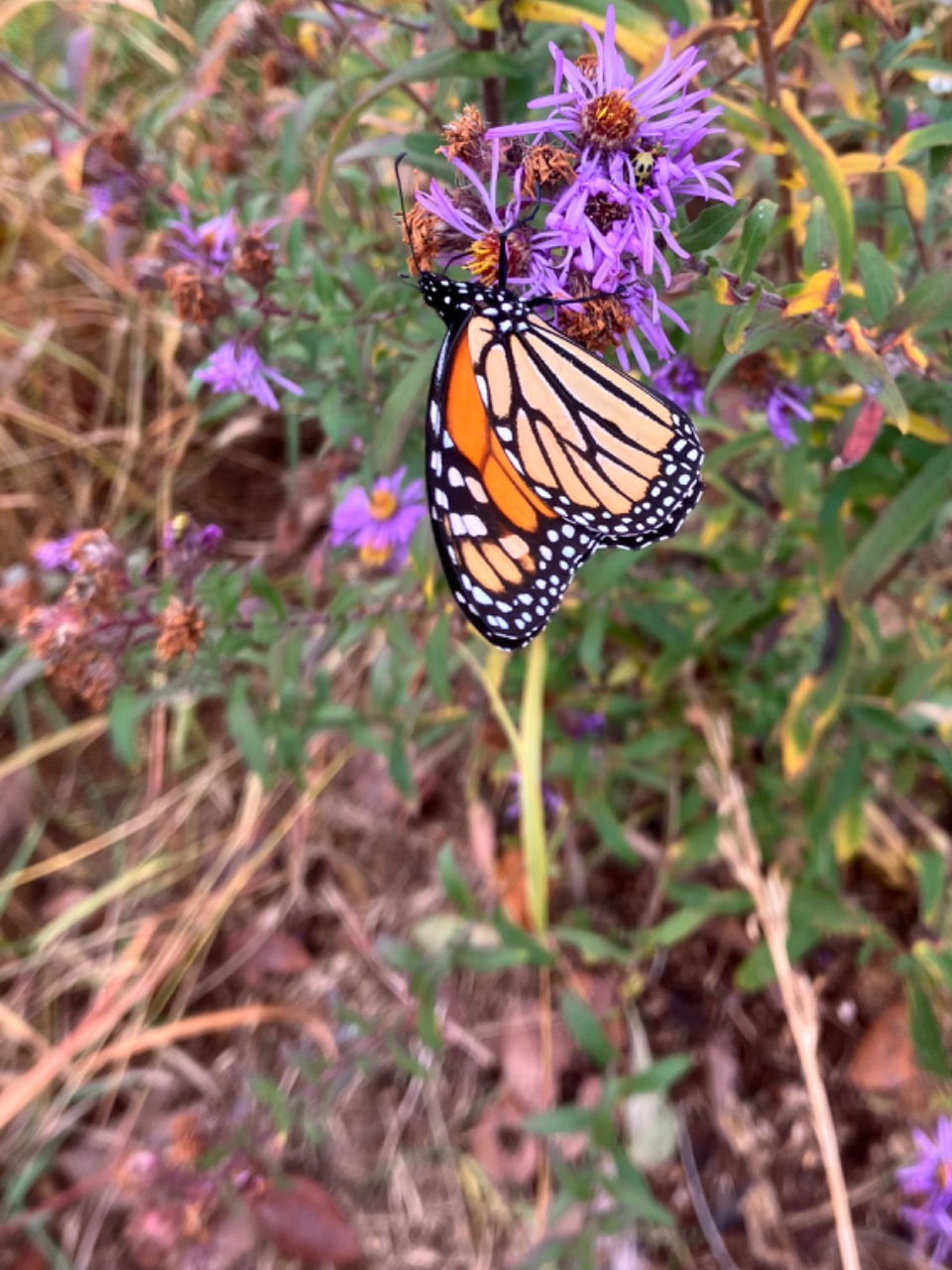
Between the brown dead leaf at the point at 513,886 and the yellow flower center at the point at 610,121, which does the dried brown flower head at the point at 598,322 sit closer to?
the yellow flower center at the point at 610,121

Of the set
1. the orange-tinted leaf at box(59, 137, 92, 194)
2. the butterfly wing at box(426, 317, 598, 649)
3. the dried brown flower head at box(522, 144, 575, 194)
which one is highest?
the dried brown flower head at box(522, 144, 575, 194)

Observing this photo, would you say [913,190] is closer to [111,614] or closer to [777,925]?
[111,614]

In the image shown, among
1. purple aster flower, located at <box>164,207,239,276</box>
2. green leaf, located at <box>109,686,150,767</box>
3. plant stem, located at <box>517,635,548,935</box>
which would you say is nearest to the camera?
purple aster flower, located at <box>164,207,239,276</box>

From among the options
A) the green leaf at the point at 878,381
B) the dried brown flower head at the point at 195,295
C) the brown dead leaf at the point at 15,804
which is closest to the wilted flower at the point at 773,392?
the green leaf at the point at 878,381

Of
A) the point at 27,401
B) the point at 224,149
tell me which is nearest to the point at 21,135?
the point at 27,401

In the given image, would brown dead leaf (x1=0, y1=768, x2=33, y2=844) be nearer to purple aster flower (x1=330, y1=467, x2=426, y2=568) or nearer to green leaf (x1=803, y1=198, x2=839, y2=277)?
purple aster flower (x1=330, y1=467, x2=426, y2=568)

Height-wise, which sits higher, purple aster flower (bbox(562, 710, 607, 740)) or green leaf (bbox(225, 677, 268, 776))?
purple aster flower (bbox(562, 710, 607, 740))

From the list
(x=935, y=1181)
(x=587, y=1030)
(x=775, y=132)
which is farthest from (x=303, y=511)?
(x=935, y=1181)

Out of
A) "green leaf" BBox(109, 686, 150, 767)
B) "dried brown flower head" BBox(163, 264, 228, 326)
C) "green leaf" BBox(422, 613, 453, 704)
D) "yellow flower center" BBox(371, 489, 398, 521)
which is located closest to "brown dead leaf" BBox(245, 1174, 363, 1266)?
"green leaf" BBox(109, 686, 150, 767)
